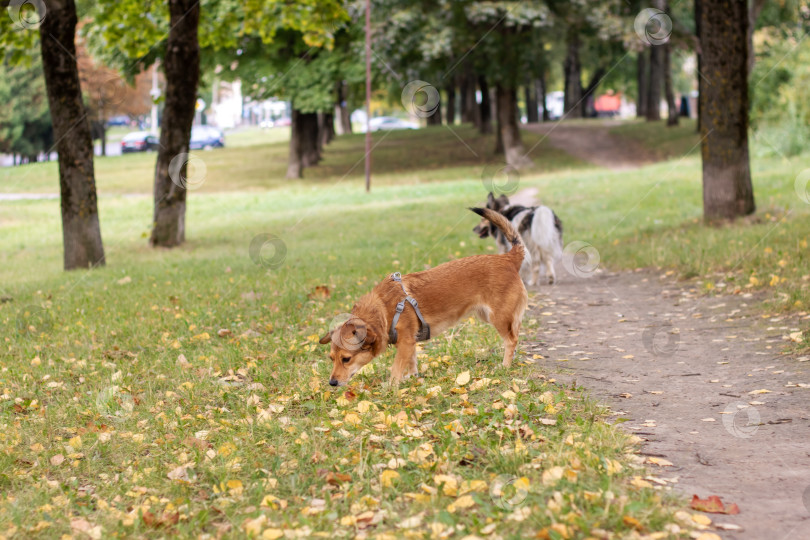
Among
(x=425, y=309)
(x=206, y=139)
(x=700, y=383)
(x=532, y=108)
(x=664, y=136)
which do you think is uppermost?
(x=532, y=108)

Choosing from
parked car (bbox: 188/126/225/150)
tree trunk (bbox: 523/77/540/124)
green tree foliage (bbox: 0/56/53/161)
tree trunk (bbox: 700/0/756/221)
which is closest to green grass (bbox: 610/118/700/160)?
tree trunk (bbox: 523/77/540/124)

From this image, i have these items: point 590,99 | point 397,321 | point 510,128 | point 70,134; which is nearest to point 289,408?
point 397,321

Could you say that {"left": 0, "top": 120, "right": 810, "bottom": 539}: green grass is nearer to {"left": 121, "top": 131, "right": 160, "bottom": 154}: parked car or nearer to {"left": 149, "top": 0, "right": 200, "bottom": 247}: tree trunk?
{"left": 149, "top": 0, "right": 200, "bottom": 247}: tree trunk

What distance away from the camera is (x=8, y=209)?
94.7ft

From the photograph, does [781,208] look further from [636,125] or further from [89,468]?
[636,125]

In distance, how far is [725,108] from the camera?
1352 centimetres

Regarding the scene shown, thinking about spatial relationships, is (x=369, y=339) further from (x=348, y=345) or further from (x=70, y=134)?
(x=70, y=134)

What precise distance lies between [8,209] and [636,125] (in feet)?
104

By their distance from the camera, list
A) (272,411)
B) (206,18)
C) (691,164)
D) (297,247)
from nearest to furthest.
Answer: (272,411)
(297,247)
(206,18)
(691,164)

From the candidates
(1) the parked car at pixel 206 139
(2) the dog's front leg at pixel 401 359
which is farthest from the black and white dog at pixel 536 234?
(1) the parked car at pixel 206 139

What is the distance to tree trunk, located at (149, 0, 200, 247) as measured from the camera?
15773 mm

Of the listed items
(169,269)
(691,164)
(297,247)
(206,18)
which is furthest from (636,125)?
(169,269)

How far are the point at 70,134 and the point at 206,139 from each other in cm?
5179

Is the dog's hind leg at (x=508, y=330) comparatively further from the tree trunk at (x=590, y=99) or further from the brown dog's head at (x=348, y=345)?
the tree trunk at (x=590, y=99)
